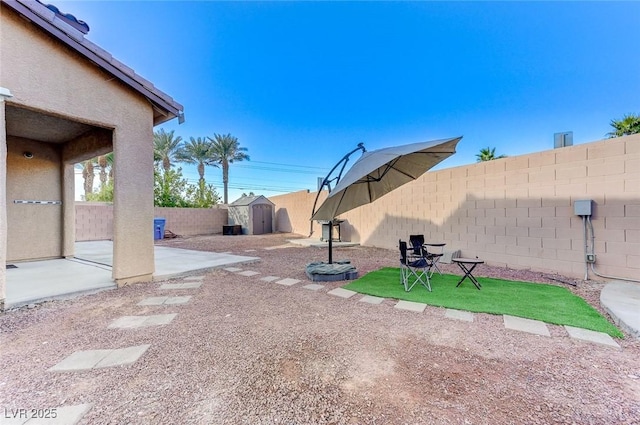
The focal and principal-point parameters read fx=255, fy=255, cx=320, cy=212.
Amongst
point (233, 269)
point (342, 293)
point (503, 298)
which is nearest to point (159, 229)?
point (233, 269)

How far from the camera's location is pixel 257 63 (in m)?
11.2

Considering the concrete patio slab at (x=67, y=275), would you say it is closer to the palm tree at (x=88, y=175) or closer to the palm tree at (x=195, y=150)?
the palm tree at (x=195, y=150)

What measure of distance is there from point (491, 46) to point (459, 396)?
31.9 ft

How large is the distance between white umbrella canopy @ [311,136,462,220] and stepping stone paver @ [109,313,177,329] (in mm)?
3010

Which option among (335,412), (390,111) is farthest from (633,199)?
(390,111)

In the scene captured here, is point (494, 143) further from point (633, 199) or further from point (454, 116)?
→ point (633, 199)

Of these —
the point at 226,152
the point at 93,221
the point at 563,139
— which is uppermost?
the point at 226,152

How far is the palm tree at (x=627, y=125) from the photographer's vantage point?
10.5m

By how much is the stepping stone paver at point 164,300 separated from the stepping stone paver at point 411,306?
3223 mm

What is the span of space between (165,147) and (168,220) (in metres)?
8.49

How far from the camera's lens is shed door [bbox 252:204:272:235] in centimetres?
1742

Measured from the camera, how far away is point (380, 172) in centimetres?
545

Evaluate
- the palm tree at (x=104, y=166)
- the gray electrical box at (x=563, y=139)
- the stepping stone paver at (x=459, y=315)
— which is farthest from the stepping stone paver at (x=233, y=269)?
the palm tree at (x=104, y=166)

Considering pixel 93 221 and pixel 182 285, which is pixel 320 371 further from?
pixel 93 221
